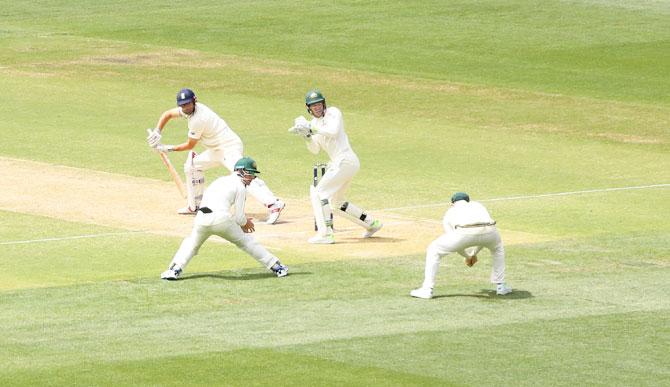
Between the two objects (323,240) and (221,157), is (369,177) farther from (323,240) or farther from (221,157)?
(323,240)

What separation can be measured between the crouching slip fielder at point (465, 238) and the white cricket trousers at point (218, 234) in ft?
7.18

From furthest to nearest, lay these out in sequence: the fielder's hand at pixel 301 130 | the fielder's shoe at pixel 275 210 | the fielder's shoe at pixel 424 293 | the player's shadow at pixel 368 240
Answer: the fielder's shoe at pixel 275 210, the player's shadow at pixel 368 240, the fielder's hand at pixel 301 130, the fielder's shoe at pixel 424 293

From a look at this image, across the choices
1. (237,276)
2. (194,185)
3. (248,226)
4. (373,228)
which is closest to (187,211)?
(194,185)

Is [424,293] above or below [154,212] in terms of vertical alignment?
below

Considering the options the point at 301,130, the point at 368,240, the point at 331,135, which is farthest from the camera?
the point at 368,240

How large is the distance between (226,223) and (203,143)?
5605mm

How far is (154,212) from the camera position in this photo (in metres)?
24.0

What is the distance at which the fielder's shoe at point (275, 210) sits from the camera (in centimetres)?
2309

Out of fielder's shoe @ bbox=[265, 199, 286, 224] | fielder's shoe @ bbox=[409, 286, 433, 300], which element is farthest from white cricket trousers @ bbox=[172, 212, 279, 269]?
fielder's shoe @ bbox=[265, 199, 286, 224]

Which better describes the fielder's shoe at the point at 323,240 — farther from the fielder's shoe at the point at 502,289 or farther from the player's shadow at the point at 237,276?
the fielder's shoe at the point at 502,289

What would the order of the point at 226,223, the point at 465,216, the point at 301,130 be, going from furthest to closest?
the point at 301,130 → the point at 226,223 → the point at 465,216

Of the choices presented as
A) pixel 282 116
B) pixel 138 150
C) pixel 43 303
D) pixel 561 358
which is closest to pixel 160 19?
pixel 282 116

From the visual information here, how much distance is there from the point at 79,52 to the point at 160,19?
6205 millimetres

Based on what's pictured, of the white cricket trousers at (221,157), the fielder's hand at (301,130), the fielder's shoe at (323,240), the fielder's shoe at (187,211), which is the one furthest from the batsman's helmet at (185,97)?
the fielder's shoe at (323,240)
